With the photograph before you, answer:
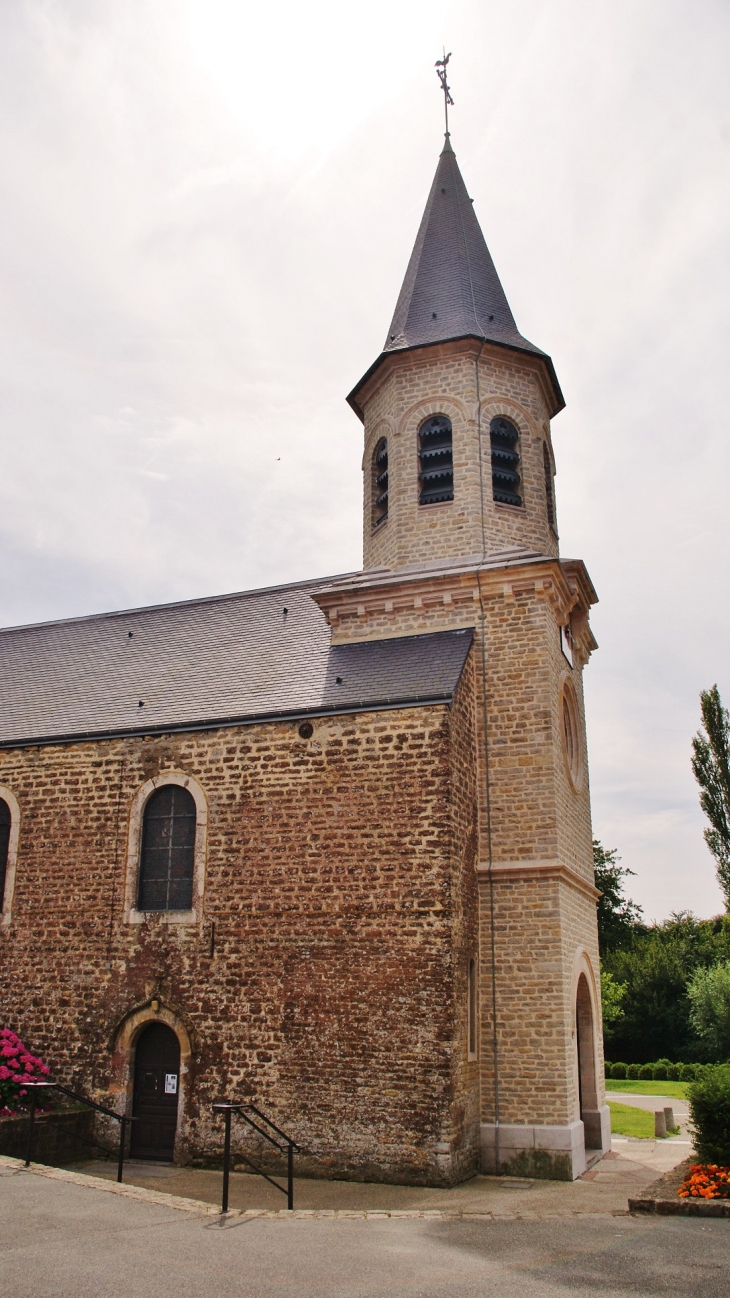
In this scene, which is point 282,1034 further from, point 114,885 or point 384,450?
point 384,450

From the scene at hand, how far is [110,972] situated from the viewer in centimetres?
1251

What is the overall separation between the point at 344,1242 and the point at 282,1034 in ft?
13.6

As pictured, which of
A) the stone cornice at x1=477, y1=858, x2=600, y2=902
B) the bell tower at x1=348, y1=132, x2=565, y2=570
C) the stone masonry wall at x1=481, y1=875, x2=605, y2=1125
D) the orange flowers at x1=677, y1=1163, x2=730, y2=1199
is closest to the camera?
the orange flowers at x1=677, y1=1163, x2=730, y2=1199

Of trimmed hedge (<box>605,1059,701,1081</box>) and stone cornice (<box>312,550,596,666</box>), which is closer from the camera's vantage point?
stone cornice (<box>312,550,596,666</box>)

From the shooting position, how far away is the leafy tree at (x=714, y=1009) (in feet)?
88.3

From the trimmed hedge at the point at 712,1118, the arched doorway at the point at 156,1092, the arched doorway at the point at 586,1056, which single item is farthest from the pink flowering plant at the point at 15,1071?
the trimmed hedge at the point at 712,1118

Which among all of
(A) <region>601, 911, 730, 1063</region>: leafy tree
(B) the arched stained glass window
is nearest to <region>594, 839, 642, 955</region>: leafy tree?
(A) <region>601, 911, 730, 1063</region>: leafy tree

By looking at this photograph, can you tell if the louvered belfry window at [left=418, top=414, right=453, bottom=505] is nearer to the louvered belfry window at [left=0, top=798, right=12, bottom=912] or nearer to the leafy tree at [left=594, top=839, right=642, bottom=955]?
the louvered belfry window at [left=0, top=798, right=12, bottom=912]

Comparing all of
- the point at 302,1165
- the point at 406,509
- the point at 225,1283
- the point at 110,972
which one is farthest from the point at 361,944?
the point at 406,509

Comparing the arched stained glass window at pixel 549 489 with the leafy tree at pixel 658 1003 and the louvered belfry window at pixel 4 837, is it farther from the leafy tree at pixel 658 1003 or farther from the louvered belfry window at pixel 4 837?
the leafy tree at pixel 658 1003

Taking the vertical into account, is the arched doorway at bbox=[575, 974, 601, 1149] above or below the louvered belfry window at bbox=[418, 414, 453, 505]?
below

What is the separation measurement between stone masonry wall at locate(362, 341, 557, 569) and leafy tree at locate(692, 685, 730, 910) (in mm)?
18616

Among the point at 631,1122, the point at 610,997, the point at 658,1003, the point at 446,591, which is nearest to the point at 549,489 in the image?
the point at 446,591

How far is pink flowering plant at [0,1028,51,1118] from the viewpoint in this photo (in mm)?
11500
